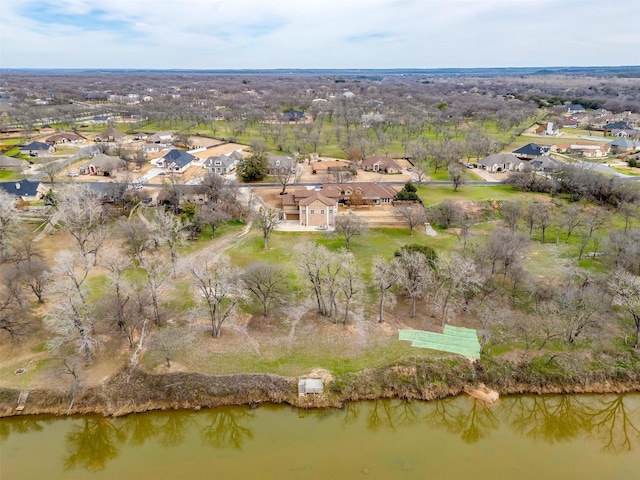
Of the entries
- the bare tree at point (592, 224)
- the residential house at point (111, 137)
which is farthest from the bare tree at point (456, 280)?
the residential house at point (111, 137)

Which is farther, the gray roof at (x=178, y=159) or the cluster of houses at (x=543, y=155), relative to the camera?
the gray roof at (x=178, y=159)

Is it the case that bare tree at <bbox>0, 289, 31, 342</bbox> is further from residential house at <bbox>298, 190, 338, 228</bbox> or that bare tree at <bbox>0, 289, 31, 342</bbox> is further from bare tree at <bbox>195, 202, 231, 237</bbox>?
residential house at <bbox>298, 190, 338, 228</bbox>

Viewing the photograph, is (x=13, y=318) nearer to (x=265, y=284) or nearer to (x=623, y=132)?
(x=265, y=284)

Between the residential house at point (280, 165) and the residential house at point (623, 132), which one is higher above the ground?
the residential house at point (623, 132)

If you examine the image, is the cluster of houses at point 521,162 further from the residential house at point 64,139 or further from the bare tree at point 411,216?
the residential house at point 64,139

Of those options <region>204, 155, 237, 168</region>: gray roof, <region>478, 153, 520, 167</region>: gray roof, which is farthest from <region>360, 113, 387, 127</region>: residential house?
<region>204, 155, 237, 168</region>: gray roof
